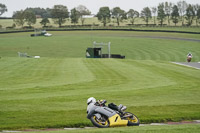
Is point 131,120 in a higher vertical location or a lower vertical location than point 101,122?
lower

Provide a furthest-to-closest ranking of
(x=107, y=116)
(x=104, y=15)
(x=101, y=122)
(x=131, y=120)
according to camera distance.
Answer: (x=104, y=15)
(x=131, y=120)
(x=101, y=122)
(x=107, y=116)

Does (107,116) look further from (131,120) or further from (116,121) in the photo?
(131,120)

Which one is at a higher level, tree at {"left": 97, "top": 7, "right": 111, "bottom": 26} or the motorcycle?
tree at {"left": 97, "top": 7, "right": 111, "bottom": 26}

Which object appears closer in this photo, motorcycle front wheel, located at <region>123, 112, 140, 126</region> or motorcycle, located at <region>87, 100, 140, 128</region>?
motorcycle, located at <region>87, 100, 140, 128</region>

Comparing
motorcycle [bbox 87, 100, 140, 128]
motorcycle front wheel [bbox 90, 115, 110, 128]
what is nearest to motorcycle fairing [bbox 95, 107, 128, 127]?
motorcycle [bbox 87, 100, 140, 128]

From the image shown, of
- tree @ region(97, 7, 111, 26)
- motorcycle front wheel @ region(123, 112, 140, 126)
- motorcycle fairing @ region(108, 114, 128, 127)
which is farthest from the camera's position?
tree @ region(97, 7, 111, 26)

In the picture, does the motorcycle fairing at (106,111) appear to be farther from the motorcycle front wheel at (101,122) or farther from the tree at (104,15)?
the tree at (104,15)

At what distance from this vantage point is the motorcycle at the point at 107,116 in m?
11.5

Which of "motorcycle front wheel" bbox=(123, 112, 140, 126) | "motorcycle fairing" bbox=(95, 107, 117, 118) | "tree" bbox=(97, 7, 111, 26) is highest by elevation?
"tree" bbox=(97, 7, 111, 26)

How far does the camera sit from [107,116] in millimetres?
11523

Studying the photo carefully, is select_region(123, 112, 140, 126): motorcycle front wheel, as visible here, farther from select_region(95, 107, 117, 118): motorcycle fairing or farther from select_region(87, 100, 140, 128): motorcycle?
select_region(95, 107, 117, 118): motorcycle fairing

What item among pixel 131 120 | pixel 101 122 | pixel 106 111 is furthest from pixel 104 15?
pixel 101 122

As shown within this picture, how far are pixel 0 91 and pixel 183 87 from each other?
43.4 ft

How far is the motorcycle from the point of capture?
11.5m
